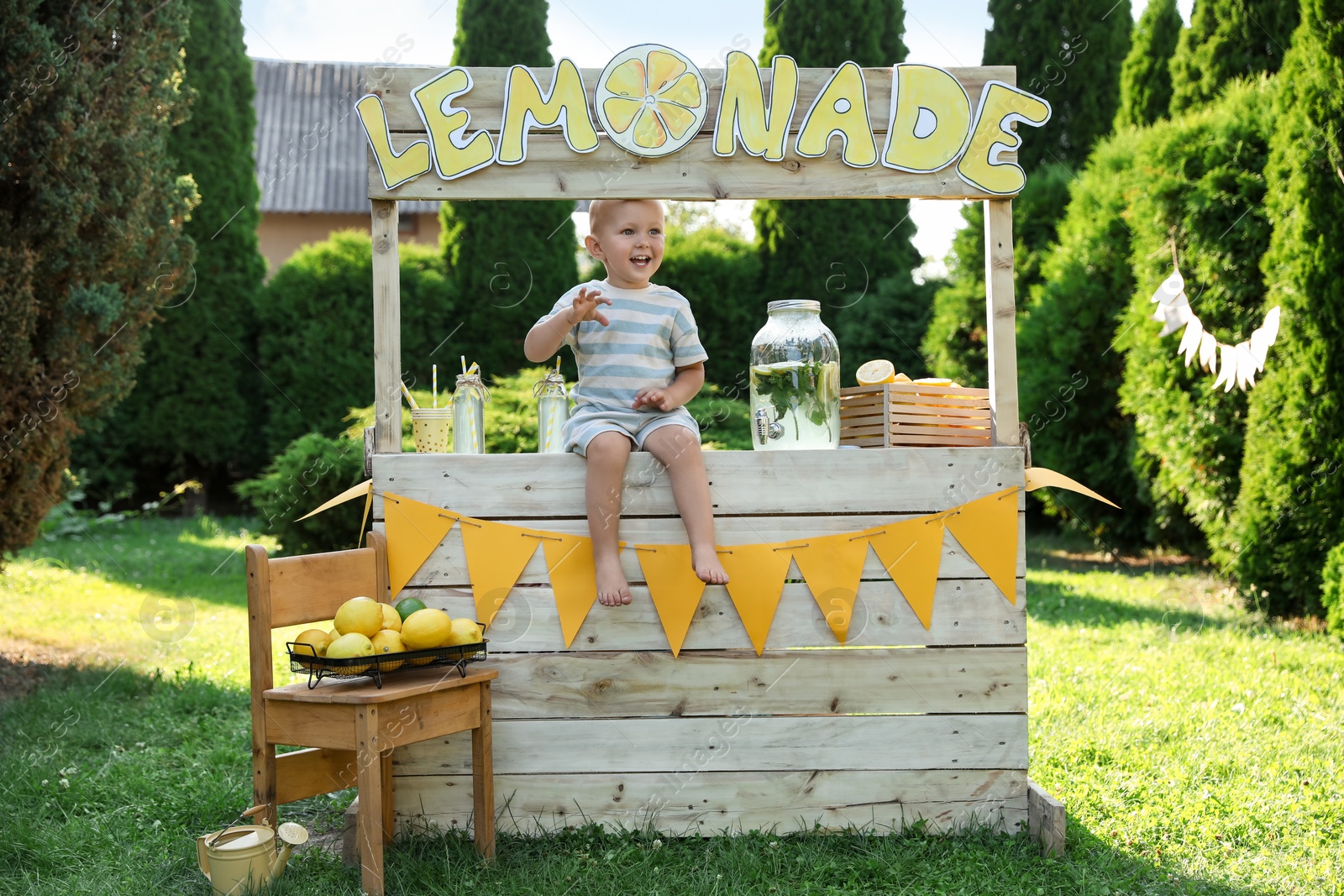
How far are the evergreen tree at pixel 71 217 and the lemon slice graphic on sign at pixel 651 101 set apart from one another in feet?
10.5

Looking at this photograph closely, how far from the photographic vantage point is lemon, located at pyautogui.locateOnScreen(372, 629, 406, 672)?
2.72 m

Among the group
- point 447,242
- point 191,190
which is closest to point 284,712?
point 191,190

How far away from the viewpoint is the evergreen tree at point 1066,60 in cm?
1017

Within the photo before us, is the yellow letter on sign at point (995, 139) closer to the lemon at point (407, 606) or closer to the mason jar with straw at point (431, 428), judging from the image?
the mason jar with straw at point (431, 428)

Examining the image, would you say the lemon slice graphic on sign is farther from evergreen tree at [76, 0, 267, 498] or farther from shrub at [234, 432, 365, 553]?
evergreen tree at [76, 0, 267, 498]

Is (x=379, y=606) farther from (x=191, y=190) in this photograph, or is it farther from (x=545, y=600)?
(x=191, y=190)

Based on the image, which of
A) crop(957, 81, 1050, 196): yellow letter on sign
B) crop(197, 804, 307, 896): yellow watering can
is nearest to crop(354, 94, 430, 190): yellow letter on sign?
crop(957, 81, 1050, 196): yellow letter on sign

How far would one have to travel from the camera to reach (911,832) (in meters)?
3.15

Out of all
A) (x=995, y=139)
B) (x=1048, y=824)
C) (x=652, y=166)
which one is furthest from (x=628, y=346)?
(x=1048, y=824)

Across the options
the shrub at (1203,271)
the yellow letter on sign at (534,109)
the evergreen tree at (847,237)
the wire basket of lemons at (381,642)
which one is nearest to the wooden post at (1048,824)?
the wire basket of lemons at (381,642)

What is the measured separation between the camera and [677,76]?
3109 millimetres

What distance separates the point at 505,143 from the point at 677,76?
21.5 inches

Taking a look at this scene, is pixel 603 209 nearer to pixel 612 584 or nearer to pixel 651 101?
pixel 651 101

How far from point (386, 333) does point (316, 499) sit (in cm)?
513
